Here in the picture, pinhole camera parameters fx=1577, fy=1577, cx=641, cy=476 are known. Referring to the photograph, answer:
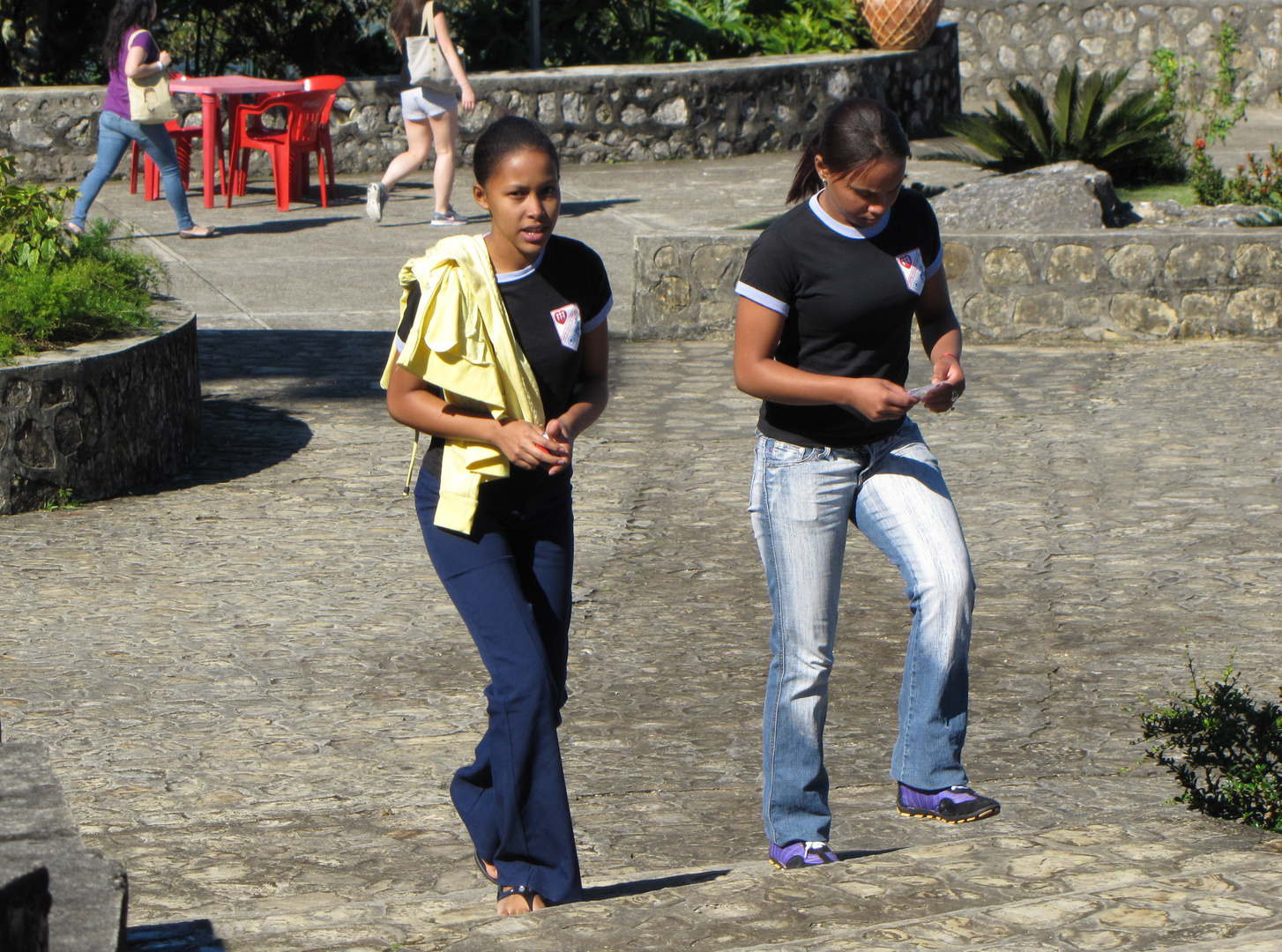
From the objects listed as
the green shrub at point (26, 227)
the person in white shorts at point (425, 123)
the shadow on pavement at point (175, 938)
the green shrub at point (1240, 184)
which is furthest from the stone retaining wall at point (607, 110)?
the shadow on pavement at point (175, 938)

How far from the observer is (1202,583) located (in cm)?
587

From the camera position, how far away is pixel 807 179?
3826mm

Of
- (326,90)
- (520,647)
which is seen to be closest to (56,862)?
(520,647)

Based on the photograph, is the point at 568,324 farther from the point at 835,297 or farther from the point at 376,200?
the point at 376,200

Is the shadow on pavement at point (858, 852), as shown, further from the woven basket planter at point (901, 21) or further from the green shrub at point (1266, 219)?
the woven basket planter at point (901, 21)

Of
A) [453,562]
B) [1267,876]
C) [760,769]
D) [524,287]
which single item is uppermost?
[524,287]

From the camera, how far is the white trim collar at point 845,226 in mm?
3676

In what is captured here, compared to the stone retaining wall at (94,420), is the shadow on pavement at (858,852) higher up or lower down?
lower down

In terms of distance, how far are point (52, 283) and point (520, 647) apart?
4591 millimetres

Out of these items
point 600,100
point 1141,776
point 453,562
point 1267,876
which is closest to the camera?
point 1267,876

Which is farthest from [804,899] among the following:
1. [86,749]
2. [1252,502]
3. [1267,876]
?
[1252,502]

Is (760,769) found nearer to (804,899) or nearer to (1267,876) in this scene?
(804,899)

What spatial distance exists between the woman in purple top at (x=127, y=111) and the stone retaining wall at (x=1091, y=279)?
4.19m

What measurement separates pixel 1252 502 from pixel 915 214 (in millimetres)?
3707
